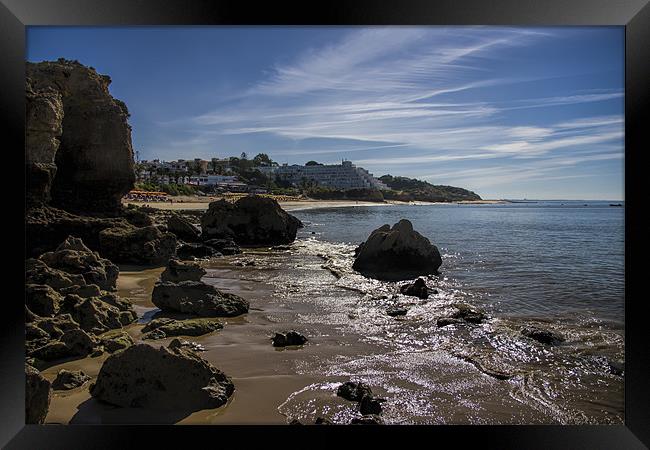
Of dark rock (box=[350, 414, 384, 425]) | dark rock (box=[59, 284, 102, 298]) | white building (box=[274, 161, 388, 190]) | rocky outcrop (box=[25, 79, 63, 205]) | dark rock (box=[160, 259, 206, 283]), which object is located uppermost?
white building (box=[274, 161, 388, 190])

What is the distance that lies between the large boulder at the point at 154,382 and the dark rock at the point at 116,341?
0.88 metres

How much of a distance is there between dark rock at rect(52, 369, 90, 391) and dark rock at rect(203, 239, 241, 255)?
9.91 metres

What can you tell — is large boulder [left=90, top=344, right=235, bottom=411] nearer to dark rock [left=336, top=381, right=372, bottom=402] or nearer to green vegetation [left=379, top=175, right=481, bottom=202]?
dark rock [left=336, top=381, right=372, bottom=402]

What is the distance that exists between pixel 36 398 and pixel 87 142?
1010 cm

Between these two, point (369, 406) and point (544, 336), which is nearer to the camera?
point (369, 406)

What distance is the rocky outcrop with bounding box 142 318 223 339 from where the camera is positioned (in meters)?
4.71

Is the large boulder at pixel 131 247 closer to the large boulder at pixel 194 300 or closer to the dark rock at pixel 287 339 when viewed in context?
the large boulder at pixel 194 300

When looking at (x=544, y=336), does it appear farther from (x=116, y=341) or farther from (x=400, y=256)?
(x=400, y=256)

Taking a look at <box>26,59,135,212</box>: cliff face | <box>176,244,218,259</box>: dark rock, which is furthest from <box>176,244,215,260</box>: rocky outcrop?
<box>26,59,135,212</box>: cliff face

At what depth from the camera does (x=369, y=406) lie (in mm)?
3215

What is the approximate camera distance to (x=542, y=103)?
235 inches

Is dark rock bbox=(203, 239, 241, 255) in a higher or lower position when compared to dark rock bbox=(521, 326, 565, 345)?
higher

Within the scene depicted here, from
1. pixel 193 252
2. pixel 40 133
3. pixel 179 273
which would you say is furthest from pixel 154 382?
pixel 193 252
